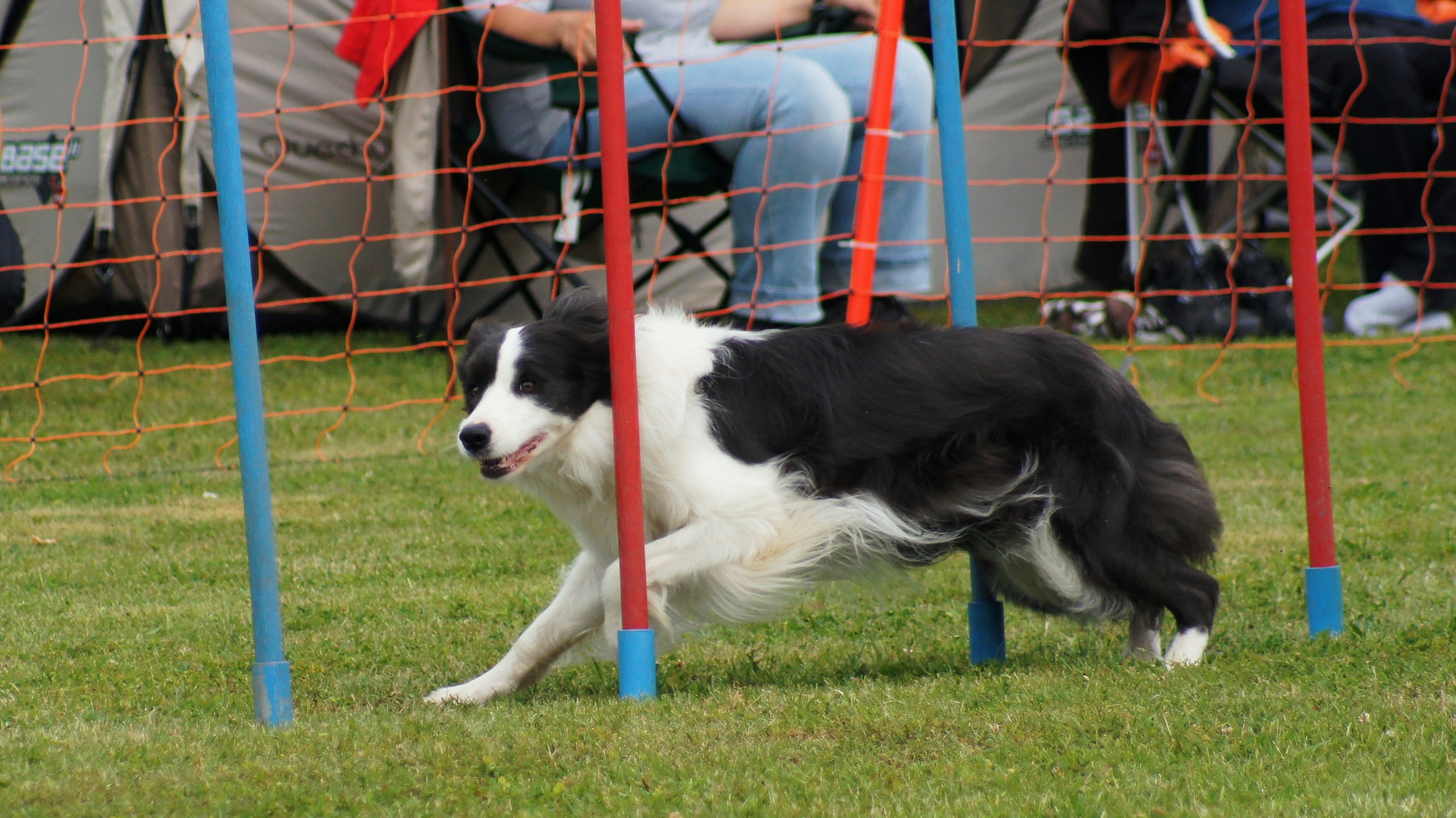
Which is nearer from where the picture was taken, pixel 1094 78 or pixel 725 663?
pixel 725 663

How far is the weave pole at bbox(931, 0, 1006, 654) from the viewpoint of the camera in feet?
11.9

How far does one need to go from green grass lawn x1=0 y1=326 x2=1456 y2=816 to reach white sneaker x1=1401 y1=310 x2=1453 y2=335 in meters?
1.44

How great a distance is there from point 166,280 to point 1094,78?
556 cm

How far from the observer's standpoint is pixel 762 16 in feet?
24.6

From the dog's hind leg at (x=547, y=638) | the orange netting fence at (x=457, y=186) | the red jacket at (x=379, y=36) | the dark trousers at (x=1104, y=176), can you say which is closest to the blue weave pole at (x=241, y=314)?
the dog's hind leg at (x=547, y=638)

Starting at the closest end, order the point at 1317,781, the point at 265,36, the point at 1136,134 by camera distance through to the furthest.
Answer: the point at 1317,781 < the point at 265,36 < the point at 1136,134

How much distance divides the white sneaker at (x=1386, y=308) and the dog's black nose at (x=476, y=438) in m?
6.38

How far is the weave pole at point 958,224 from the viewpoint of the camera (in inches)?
142

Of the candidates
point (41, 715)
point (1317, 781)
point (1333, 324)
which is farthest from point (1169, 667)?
point (1333, 324)

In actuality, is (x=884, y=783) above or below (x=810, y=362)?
below

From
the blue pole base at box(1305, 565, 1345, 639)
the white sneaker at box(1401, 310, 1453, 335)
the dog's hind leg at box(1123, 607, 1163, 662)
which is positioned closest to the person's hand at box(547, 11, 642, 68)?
the dog's hind leg at box(1123, 607, 1163, 662)

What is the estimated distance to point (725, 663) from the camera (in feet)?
12.1

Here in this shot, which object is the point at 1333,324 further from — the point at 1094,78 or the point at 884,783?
the point at 884,783

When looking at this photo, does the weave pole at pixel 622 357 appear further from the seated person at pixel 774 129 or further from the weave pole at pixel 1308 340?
the seated person at pixel 774 129
